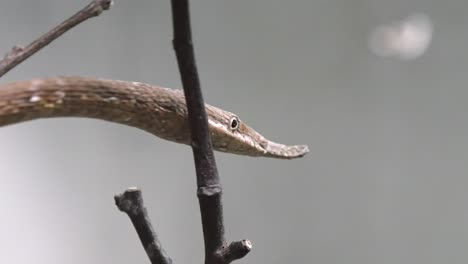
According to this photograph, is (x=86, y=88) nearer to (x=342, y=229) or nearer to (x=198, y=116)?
(x=198, y=116)

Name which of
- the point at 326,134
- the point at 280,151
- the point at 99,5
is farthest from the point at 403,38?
the point at 99,5

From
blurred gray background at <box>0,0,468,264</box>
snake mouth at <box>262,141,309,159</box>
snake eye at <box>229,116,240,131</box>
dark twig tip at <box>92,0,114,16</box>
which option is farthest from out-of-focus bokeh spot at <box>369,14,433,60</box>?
dark twig tip at <box>92,0,114,16</box>

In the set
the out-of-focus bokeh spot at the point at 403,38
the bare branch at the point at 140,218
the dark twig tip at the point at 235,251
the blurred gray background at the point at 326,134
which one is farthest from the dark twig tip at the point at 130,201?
the out-of-focus bokeh spot at the point at 403,38

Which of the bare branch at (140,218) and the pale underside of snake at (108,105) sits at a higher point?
the pale underside of snake at (108,105)

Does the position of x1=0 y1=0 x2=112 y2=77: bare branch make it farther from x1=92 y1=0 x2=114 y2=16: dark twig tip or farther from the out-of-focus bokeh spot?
the out-of-focus bokeh spot

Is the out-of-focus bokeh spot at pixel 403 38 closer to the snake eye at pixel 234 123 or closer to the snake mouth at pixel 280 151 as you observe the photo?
the snake mouth at pixel 280 151

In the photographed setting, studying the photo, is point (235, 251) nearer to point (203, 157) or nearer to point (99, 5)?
point (203, 157)
